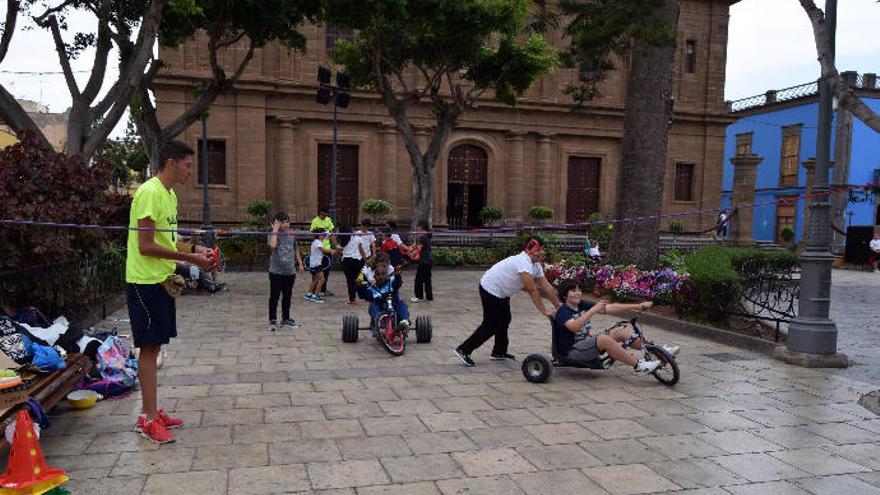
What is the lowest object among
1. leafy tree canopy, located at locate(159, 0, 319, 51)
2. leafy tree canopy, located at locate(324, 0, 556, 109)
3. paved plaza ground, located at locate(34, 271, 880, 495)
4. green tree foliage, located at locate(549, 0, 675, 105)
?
paved plaza ground, located at locate(34, 271, 880, 495)

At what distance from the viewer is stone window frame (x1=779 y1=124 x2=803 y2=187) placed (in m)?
38.3

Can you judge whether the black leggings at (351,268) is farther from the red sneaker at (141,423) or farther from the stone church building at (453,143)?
the stone church building at (453,143)

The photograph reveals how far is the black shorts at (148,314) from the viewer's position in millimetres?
4605

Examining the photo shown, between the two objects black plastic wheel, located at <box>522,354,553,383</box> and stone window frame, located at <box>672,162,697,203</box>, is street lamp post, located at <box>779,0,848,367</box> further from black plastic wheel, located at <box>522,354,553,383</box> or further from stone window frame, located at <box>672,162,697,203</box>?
stone window frame, located at <box>672,162,697,203</box>

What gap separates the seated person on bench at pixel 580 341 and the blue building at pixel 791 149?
102 feet

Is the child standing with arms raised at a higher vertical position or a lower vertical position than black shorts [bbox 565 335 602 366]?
higher

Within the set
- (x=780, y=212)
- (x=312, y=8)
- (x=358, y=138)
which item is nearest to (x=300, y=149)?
(x=358, y=138)

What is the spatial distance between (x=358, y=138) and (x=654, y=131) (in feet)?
→ 56.6

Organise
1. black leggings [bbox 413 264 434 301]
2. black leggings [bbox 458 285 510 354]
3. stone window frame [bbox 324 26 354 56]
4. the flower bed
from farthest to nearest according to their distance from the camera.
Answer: stone window frame [bbox 324 26 354 56] < black leggings [bbox 413 264 434 301] < the flower bed < black leggings [bbox 458 285 510 354]

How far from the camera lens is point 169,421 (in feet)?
16.2

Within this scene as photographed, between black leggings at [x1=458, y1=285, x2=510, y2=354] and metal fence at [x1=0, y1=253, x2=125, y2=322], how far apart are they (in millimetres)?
4842

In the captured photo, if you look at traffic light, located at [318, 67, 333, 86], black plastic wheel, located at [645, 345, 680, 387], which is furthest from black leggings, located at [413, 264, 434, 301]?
traffic light, located at [318, 67, 333, 86]

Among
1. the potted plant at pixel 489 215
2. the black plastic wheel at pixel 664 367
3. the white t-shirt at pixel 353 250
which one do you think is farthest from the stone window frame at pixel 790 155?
the black plastic wheel at pixel 664 367

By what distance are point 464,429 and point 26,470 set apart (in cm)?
301
